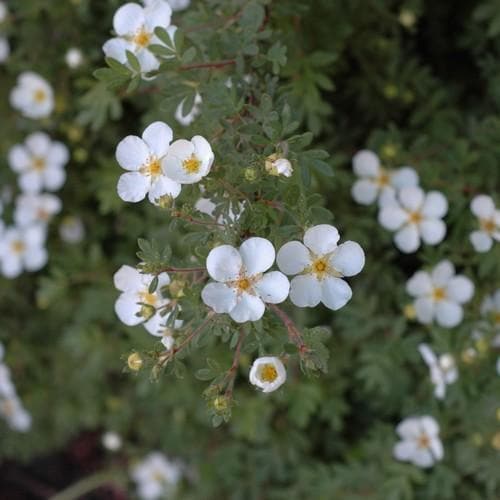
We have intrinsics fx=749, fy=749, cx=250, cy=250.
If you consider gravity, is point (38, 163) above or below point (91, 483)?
above

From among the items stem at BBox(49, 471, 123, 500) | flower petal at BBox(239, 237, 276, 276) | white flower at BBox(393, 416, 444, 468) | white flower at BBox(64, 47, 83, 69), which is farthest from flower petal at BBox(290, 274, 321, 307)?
stem at BBox(49, 471, 123, 500)

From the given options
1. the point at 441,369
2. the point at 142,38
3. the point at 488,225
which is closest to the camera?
the point at 142,38

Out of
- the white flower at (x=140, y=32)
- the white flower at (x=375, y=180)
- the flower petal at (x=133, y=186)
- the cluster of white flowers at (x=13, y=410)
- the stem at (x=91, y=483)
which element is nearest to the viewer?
the flower petal at (x=133, y=186)

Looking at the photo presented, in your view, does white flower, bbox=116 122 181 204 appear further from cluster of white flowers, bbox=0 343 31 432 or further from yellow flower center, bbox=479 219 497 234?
cluster of white flowers, bbox=0 343 31 432

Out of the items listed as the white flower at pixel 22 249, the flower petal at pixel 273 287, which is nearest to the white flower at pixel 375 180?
the flower petal at pixel 273 287

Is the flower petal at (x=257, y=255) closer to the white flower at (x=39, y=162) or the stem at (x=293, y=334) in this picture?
the stem at (x=293, y=334)

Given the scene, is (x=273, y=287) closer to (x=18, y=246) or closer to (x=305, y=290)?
(x=305, y=290)

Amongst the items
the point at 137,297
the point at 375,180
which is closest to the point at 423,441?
the point at 375,180

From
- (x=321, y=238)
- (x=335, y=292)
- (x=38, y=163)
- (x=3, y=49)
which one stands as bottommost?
(x=38, y=163)
